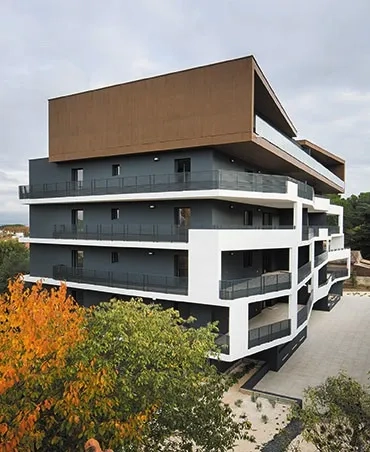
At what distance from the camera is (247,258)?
19297mm

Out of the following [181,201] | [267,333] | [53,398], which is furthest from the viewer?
[181,201]

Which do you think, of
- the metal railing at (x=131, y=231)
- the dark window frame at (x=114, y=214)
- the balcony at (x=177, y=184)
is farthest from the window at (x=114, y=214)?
the balcony at (x=177, y=184)

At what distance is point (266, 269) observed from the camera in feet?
74.0

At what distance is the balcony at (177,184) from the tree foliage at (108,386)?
8128mm

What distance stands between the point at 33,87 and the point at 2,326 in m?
17.2

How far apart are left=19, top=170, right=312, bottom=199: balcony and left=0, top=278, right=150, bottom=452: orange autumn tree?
9.52 meters

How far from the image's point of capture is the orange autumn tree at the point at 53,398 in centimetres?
627

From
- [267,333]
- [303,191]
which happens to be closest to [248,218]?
[303,191]

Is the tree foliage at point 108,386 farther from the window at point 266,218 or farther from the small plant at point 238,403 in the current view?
the window at point 266,218

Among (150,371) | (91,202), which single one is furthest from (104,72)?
(150,371)

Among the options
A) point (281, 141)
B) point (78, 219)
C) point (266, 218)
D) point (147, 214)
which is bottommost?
point (78, 219)

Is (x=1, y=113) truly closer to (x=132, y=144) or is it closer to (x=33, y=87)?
(x=33, y=87)

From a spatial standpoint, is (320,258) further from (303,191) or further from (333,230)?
(303,191)

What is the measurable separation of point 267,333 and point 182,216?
22.8 ft
